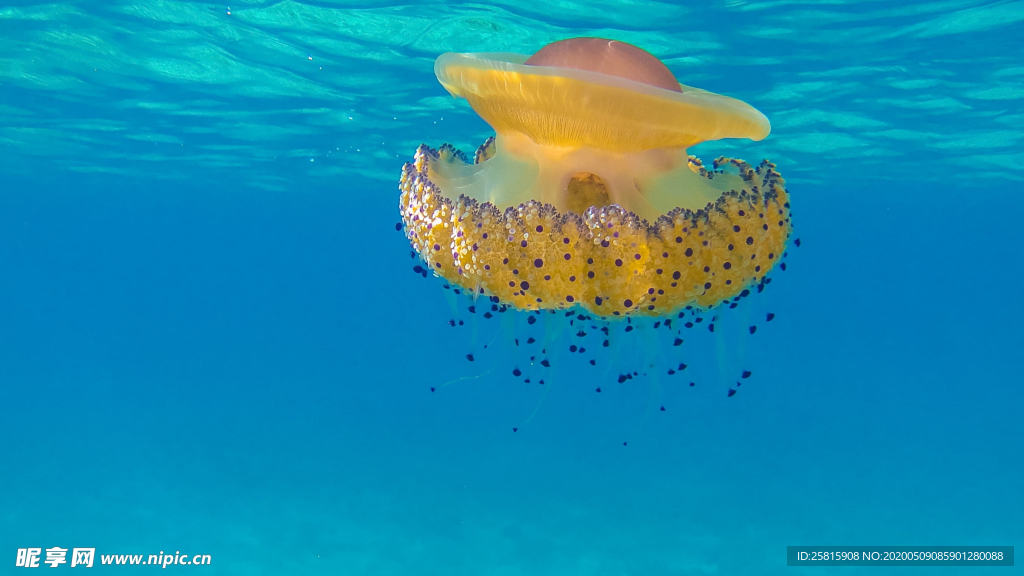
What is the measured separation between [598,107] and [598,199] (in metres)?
0.48

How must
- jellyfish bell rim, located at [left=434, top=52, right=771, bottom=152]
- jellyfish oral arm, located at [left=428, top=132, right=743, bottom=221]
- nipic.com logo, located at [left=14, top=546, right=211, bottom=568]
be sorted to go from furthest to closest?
nipic.com logo, located at [left=14, top=546, right=211, bottom=568]
jellyfish oral arm, located at [left=428, top=132, right=743, bottom=221]
jellyfish bell rim, located at [left=434, top=52, right=771, bottom=152]

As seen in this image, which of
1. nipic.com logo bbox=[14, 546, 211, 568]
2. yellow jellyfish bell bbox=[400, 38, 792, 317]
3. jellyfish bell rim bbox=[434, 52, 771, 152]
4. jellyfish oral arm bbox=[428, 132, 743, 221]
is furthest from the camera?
nipic.com logo bbox=[14, 546, 211, 568]

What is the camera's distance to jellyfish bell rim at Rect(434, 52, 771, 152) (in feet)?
6.74

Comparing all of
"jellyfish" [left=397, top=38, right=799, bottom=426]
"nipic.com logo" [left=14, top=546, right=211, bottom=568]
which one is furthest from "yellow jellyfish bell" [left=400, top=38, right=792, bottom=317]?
"nipic.com logo" [left=14, top=546, right=211, bottom=568]

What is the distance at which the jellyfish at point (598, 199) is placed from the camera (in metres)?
2.18

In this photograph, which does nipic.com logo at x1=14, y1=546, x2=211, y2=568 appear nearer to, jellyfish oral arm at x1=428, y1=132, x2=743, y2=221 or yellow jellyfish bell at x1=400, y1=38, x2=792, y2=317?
yellow jellyfish bell at x1=400, y1=38, x2=792, y2=317

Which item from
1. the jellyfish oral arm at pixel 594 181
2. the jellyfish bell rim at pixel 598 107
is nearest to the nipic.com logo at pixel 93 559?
the jellyfish oral arm at pixel 594 181

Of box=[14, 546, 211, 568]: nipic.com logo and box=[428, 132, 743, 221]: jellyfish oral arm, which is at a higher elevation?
box=[14, 546, 211, 568]: nipic.com logo

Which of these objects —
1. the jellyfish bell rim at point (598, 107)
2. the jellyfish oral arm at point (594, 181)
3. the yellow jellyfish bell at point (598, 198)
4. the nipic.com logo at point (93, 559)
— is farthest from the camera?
the nipic.com logo at point (93, 559)

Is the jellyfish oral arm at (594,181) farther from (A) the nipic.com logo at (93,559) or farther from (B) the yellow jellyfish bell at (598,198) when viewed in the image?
(A) the nipic.com logo at (93,559)

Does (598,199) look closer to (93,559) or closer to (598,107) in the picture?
(598,107)

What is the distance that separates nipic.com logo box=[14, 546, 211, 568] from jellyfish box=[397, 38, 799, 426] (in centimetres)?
1135

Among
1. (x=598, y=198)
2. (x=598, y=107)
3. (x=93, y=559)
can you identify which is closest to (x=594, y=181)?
(x=598, y=198)

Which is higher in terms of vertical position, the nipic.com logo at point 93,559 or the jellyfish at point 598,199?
the nipic.com logo at point 93,559
